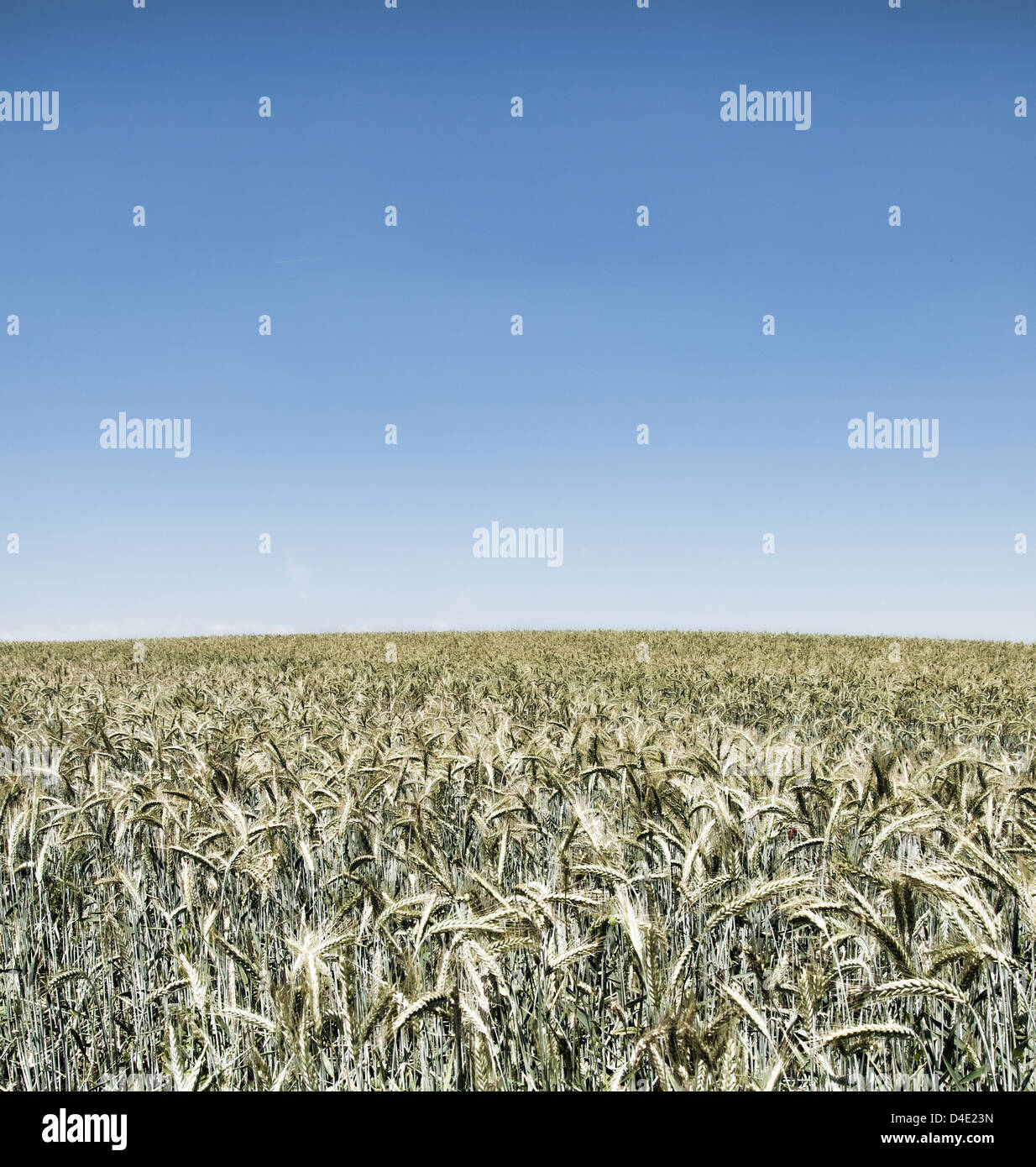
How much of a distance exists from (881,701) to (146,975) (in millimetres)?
8924

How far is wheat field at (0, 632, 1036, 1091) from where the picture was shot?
1906 mm

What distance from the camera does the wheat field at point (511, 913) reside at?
1.91 metres

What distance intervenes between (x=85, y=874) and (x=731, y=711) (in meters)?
6.97

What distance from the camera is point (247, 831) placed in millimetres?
3246

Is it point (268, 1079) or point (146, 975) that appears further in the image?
point (146, 975)

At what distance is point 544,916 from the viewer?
226cm

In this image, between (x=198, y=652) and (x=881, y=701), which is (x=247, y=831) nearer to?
(x=881, y=701)

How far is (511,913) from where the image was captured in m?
Result: 2.01

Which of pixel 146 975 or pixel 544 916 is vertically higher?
pixel 544 916
